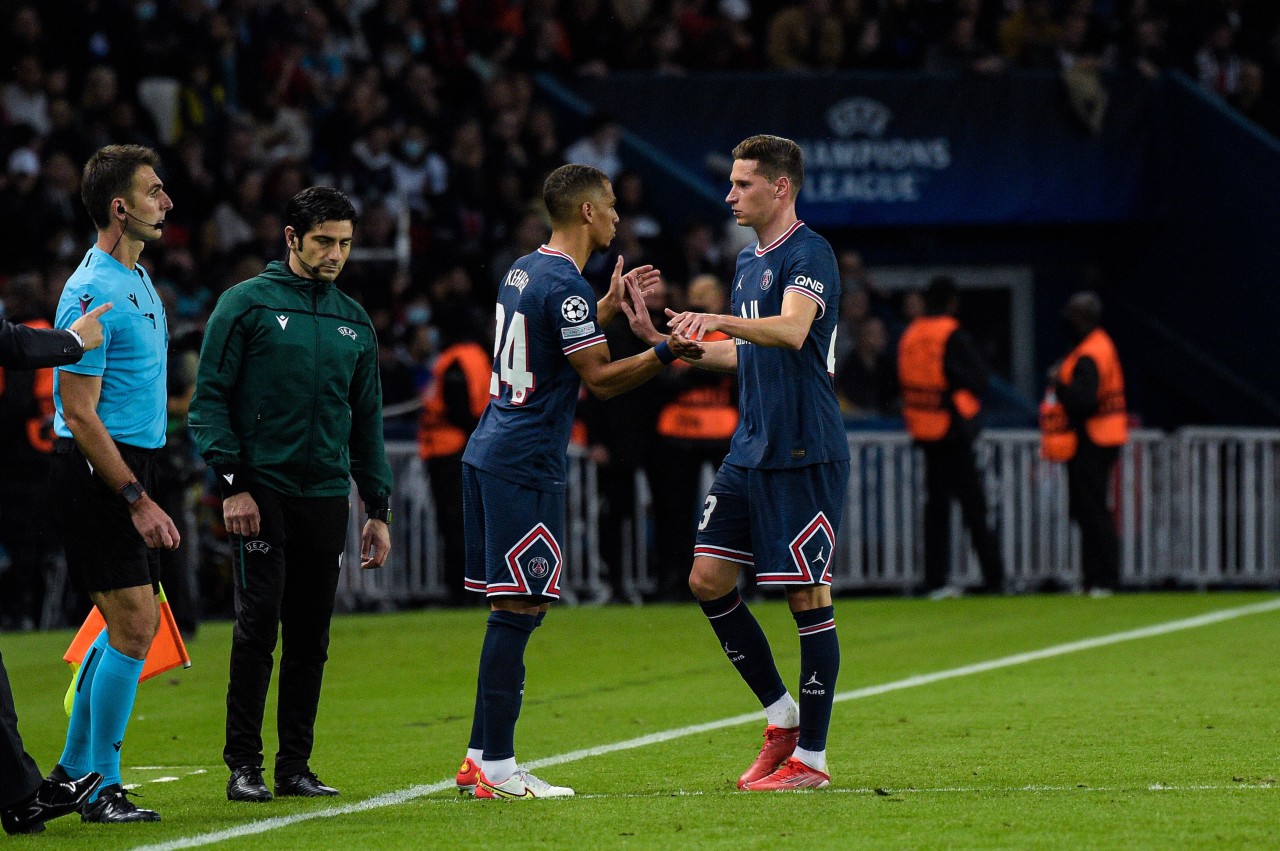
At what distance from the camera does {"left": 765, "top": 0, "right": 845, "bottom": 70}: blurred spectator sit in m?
21.8

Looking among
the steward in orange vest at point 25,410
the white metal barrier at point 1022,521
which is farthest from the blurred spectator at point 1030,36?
the steward in orange vest at point 25,410

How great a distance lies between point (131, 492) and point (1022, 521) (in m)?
11.3

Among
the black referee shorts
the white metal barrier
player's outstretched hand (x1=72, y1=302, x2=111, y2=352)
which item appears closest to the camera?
player's outstretched hand (x1=72, y1=302, x2=111, y2=352)

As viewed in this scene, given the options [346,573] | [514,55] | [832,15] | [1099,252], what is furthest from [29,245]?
[1099,252]

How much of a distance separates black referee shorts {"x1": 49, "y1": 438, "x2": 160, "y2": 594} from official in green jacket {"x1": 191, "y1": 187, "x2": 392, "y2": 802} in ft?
1.19

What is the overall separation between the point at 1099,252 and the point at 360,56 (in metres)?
8.79

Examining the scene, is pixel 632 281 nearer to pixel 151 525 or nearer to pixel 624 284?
pixel 624 284

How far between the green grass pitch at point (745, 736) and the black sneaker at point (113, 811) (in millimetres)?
87

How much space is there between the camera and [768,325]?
280 inches

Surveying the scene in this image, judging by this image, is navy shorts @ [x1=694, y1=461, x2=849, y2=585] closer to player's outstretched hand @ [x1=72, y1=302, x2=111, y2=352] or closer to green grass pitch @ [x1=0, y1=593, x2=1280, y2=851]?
green grass pitch @ [x1=0, y1=593, x2=1280, y2=851]

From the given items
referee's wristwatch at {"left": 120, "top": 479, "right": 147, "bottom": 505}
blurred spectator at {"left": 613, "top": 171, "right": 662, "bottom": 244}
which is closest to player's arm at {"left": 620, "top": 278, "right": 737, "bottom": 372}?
referee's wristwatch at {"left": 120, "top": 479, "right": 147, "bottom": 505}

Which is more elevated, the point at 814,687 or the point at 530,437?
the point at 530,437

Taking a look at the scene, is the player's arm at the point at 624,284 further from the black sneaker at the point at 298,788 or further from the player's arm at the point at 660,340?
the black sneaker at the point at 298,788

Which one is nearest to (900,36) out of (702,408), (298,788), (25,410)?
(702,408)
